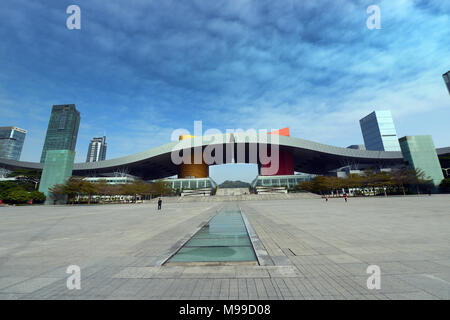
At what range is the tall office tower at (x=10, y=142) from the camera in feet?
439

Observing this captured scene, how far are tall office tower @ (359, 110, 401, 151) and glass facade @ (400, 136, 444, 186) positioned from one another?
Result: 89.9 metres

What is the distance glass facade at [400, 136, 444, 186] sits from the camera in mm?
41938

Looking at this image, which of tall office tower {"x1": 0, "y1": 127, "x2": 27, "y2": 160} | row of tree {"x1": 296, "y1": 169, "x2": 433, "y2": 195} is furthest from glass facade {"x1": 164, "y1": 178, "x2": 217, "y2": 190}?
tall office tower {"x1": 0, "y1": 127, "x2": 27, "y2": 160}

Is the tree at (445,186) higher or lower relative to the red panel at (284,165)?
lower

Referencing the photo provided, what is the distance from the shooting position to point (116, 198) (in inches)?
2021

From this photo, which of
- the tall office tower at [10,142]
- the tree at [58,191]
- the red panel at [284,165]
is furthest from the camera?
the tall office tower at [10,142]

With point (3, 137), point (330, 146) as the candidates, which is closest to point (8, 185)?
point (330, 146)

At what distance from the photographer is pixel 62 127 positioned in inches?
6181

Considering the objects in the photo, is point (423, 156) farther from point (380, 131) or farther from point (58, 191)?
point (380, 131)

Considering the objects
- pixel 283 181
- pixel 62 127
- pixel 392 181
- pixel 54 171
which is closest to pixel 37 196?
pixel 54 171

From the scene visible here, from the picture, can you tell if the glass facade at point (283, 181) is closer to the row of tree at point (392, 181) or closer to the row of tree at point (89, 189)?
the row of tree at point (392, 181)

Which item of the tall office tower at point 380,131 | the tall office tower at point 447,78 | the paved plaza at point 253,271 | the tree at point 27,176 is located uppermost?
the tall office tower at point 380,131

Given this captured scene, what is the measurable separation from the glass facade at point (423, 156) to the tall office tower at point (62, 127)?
676 feet

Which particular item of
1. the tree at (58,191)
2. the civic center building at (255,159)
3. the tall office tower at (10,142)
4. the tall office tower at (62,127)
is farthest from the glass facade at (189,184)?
the tall office tower at (10,142)
